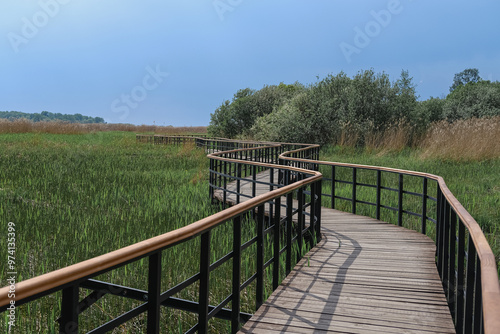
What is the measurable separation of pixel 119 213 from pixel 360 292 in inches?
235

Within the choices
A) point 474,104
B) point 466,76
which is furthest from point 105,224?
point 466,76

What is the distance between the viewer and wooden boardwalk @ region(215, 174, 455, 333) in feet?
13.3

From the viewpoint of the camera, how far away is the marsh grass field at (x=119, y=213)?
16.0 ft

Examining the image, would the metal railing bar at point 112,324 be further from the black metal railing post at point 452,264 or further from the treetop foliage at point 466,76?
the treetop foliage at point 466,76

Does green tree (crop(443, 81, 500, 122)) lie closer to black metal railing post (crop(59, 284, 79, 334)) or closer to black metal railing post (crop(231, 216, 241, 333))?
black metal railing post (crop(231, 216, 241, 333))

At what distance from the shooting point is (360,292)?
4.91 m

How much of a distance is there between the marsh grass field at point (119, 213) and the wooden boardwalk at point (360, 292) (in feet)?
2.05

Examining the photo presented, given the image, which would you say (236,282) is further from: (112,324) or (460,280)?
(460,280)

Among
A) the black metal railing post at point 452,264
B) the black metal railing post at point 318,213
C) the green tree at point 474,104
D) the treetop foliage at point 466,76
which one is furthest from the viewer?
the treetop foliage at point 466,76

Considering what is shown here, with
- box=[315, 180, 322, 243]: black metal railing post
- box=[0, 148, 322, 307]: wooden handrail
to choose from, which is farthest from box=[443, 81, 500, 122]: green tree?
box=[0, 148, 322, 307]: wooden handrail

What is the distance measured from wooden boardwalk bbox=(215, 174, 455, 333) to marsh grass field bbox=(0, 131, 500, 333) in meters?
0.63

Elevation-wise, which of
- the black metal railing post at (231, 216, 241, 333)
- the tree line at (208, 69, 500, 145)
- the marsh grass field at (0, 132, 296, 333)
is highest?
the tree line at (208, 69, 500, 145)

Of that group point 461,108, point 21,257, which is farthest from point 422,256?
point 461,108

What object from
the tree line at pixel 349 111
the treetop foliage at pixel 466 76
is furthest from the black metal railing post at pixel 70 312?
the treetop foliage at pixel 466 76
